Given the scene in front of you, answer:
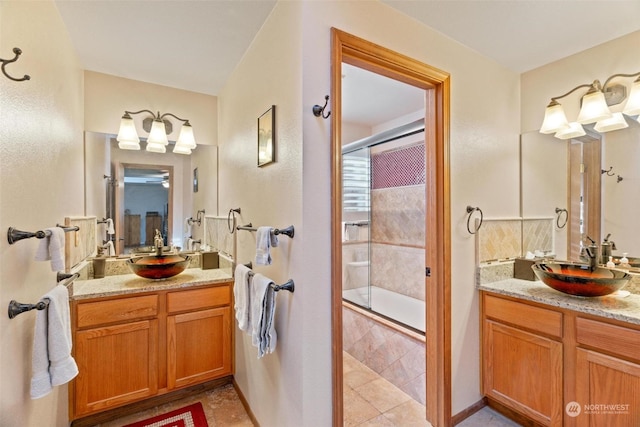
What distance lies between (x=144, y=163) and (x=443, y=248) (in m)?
2.43

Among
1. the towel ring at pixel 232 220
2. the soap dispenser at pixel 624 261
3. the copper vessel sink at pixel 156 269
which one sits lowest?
the copper vessel sink at pixel 156 269

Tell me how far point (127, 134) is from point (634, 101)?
10.8 ft

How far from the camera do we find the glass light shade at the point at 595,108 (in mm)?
1718

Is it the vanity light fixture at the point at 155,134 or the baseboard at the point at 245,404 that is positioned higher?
the vanity light fixture at the point at 155,134

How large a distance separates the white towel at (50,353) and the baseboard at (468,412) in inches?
83.4

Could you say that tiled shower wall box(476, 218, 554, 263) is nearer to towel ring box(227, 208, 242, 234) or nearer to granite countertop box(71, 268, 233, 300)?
towel ring box(227, 208, 242, 234)

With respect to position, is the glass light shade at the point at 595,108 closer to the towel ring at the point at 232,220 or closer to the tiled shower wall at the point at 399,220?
the tiled shower wall at the point at 399,220

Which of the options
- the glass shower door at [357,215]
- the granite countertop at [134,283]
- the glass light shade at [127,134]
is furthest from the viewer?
the glass shower door at [357,215]

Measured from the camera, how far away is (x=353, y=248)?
3.83m

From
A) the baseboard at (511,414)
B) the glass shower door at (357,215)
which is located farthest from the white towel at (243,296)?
the glass shower door at (357,215)

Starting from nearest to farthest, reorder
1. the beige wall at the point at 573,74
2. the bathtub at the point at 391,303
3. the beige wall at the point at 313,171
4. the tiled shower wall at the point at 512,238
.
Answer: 1. the beige wall at the point at 313,171
2. the beige wall at the point at 573,74
3. the tiled shower wall at the point at 512,238
4. the bathtub at the point at 391,303

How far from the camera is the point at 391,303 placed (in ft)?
11.3

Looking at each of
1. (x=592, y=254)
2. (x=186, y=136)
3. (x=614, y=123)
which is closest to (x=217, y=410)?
(x=186, y=136)

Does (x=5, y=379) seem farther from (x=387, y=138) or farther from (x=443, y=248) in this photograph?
(x=387, y=138)
